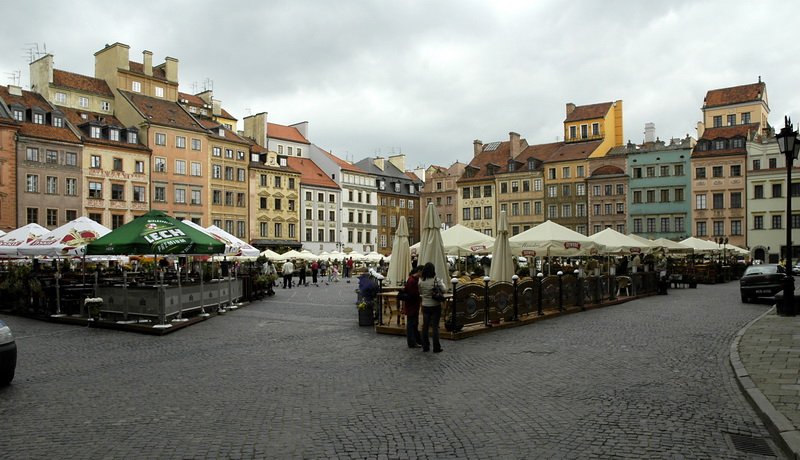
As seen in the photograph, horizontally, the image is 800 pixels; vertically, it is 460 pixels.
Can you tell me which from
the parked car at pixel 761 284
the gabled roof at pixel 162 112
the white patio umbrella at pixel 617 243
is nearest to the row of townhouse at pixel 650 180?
the gabled roof at pixel 162 112

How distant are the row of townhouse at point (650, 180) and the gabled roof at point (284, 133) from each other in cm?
2095

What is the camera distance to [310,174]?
81.0 m

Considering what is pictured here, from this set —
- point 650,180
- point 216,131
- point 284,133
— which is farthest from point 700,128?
point 216,131

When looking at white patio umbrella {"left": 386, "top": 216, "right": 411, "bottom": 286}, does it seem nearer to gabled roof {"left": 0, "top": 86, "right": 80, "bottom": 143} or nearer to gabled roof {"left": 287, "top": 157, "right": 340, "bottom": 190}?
gabled roof {"left": 0, "top": 86, "right": 80, "bottom": 143}

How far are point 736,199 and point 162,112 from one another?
187 feet

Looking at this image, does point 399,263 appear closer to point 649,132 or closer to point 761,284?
point 761,284

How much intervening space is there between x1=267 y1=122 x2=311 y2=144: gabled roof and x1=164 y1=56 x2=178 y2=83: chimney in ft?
42.7

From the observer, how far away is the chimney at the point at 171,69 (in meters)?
70.2

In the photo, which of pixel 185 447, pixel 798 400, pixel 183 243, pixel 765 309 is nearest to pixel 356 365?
pixel 185 447

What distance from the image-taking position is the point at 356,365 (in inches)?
445

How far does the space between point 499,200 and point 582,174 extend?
36.2ft

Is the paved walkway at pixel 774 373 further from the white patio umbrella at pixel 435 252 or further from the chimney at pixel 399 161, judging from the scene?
the chimney at pixel 399 161

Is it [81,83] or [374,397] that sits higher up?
[81,83]

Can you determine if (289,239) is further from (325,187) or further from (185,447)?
(185,447)
